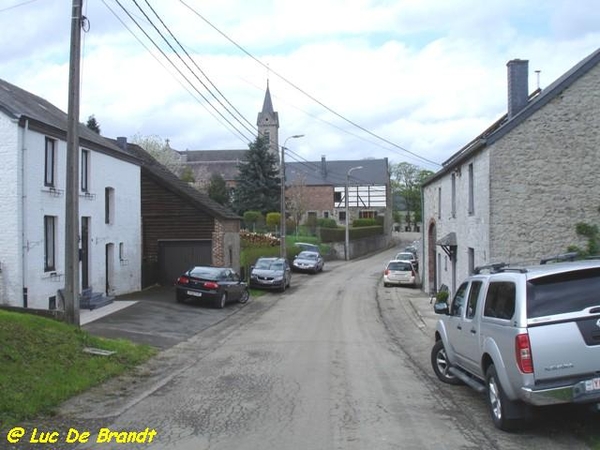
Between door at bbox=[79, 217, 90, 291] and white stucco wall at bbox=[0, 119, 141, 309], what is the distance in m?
0.18

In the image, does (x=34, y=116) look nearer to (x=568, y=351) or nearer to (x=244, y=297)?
(x=244, y=297)

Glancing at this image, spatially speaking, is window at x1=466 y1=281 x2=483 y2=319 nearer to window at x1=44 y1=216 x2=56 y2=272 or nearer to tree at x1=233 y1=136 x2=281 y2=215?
window at x1=44 y1=216 x2=56 y2=272

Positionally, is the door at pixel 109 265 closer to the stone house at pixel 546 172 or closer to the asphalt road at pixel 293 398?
the asphalt road at pixel 293 398

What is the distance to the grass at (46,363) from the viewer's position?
26.5ft

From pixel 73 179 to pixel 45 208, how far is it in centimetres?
650

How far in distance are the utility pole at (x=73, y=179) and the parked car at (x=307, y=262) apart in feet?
107

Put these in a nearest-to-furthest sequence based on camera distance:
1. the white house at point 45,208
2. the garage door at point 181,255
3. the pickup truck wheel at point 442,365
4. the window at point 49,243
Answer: the pickup truck wheel at point 442,365 < the white house at point 45,208 < the window at point 49,243 < the garage door at point 181,255

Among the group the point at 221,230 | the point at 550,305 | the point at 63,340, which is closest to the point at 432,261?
the point at 221,230

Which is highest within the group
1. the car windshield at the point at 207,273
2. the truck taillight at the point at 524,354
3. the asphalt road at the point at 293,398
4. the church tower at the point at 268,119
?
the church tower at the point at 268,119

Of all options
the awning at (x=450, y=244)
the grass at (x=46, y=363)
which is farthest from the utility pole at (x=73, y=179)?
the awning at (x=450, y=244)

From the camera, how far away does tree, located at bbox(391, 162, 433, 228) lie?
11512 cm

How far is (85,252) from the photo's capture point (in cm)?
2255

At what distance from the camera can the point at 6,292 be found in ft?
56.5

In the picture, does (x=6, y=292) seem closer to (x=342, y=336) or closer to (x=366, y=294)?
(x=342, y=336)
